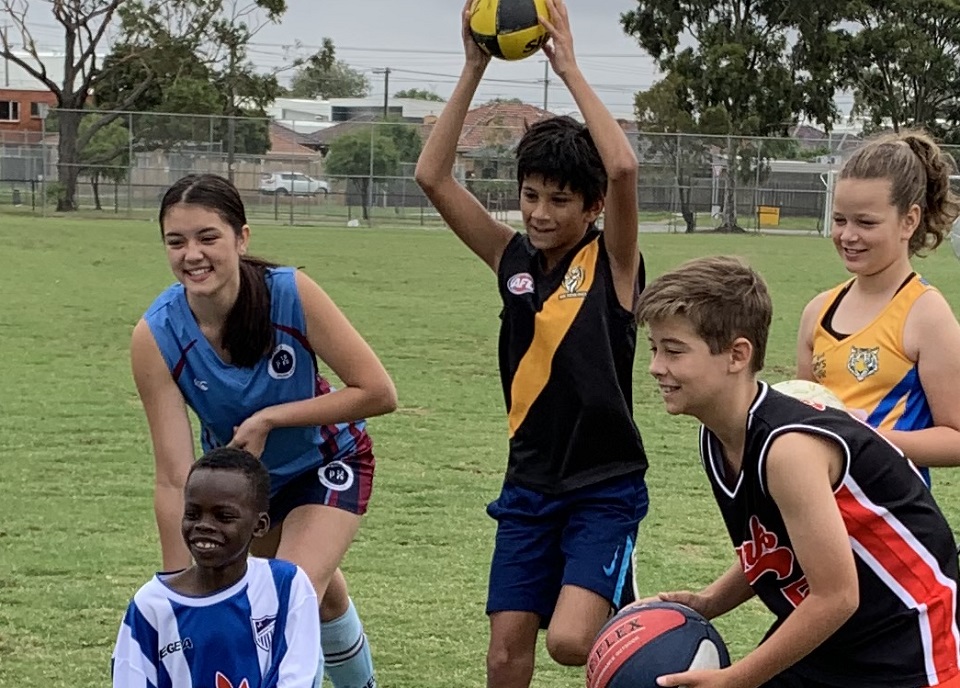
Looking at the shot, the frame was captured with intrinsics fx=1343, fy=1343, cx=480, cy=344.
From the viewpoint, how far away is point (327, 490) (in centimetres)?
431

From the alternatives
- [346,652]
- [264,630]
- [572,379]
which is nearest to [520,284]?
[572,379]

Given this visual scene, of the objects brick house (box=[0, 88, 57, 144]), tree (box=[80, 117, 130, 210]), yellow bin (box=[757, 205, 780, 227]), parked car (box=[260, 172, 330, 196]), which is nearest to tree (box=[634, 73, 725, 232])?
yellow bin (box=[757, 205, 780, 227])

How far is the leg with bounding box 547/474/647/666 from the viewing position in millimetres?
4008

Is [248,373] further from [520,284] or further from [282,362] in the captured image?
[520,284]

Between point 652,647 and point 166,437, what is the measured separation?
172 centimetres

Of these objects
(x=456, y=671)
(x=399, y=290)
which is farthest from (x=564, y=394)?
(x=399, y=290)

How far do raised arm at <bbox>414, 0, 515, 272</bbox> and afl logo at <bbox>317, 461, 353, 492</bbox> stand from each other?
2.79 ft

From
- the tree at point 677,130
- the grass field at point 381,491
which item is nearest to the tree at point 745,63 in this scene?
the tree at point 677,130

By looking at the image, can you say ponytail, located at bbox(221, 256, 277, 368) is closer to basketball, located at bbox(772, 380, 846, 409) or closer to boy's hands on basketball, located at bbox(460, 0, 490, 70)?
boy's hands on basketball, located at bbox(460, 0, 490, 70)

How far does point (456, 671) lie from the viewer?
196 inches

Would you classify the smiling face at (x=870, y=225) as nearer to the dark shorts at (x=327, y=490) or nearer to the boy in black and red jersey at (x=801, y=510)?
the boy in black and red jersey at (x=801, y=510)

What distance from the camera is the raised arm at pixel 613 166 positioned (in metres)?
4.11

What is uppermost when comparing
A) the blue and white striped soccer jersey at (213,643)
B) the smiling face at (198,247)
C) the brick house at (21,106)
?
the brick house at (21,106)

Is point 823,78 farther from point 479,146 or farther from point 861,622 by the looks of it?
point 861,622
